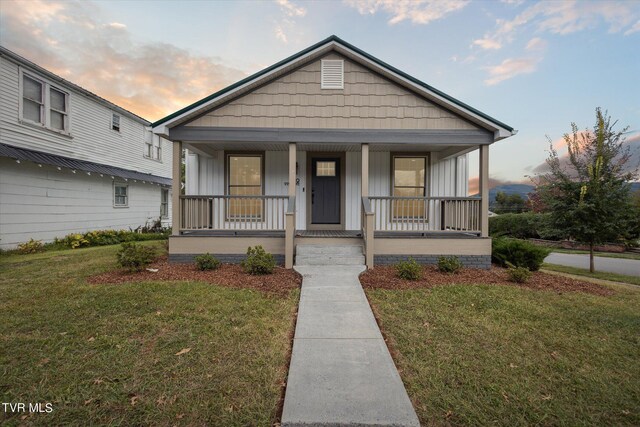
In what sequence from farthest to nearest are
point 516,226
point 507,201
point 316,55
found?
point 507,201 < point 516,226 < point 316,55

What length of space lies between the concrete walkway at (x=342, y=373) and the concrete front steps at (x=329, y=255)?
2323 mm

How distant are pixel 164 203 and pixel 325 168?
43.7 ft

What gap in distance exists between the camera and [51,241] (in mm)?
10773

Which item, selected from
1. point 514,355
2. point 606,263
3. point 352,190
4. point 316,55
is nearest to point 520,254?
point 352,190

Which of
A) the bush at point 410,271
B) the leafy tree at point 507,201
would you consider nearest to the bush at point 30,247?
the bush at point 410,271

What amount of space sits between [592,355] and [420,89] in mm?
6471

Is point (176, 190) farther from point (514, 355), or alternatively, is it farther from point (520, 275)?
point (520, 275)

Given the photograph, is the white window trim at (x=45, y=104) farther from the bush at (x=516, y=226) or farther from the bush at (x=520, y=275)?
the bush at (x=516, y=226)

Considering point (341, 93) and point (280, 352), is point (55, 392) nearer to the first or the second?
point (280, 352)

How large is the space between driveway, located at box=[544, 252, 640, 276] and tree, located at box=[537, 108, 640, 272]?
4.61ft

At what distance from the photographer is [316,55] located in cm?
764

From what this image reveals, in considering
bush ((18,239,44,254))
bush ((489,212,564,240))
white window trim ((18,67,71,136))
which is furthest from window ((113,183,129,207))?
bush ((489,212,564,240))

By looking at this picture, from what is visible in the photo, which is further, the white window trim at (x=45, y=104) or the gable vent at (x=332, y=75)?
the white window trim at (x=45, y=104)

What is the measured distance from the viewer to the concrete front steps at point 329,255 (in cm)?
726
